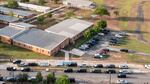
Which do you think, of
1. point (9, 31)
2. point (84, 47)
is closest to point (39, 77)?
point (84, 47)

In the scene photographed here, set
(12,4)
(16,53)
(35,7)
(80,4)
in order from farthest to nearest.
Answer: (80,4) → (35,7) → (12,4) → (16,53)

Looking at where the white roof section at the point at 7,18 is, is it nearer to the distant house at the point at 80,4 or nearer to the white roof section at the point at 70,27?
the white roof section at the point at 70,27

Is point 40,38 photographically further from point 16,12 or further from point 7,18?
point 16,12

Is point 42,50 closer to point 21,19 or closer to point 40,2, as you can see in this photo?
point 21,19

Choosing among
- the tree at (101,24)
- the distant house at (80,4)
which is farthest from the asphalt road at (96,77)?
the distant house at (80,4)

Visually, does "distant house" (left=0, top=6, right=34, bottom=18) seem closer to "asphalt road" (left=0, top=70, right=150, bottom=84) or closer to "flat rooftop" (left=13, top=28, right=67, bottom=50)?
"flat rooftop" (left=13, top=28, right=67, bottom=50)

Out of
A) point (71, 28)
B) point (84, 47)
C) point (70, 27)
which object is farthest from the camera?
point (70, 27)

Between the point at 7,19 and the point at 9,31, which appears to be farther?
the point at 7,19
